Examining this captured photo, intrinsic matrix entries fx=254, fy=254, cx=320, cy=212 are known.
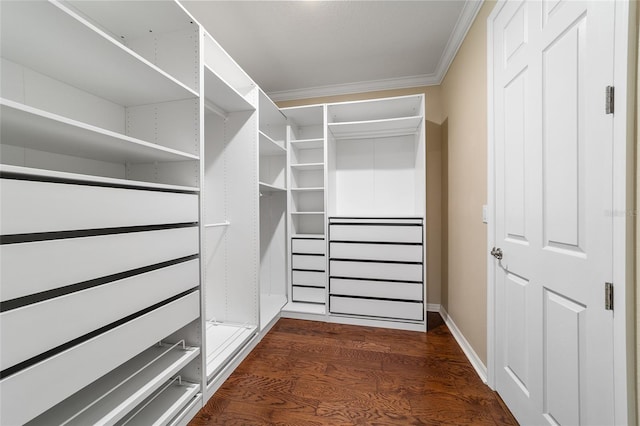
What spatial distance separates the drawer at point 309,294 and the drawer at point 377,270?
316 millimetres

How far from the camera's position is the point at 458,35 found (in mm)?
2059

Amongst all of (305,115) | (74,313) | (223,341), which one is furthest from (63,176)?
(305,115)

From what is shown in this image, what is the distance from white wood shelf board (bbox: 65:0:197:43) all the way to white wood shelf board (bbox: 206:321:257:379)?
204cm

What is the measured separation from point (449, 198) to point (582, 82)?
1.66 m

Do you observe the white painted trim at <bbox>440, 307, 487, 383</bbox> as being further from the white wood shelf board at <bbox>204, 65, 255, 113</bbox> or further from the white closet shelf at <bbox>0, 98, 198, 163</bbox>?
the white wood shelf board at <bbox>204, 65, 255, 113</bbox>

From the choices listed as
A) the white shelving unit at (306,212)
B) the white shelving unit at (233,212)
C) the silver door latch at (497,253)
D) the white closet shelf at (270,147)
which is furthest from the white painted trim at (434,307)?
the white closet shelf at (270,147)

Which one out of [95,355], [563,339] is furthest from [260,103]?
[563,339]

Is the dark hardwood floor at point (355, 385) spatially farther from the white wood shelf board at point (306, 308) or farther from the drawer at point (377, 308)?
the white wood shelf board at point (306, 308)

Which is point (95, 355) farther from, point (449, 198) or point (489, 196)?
point (449, 198)

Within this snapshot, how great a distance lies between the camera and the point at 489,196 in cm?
161

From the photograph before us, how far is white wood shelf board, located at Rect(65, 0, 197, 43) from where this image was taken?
48.0 inches

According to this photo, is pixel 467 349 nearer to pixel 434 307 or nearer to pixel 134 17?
pixel 434 307

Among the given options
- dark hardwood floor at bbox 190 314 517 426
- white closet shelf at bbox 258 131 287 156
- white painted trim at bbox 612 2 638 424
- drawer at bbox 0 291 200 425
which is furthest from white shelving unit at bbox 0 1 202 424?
white painted trim at bbox 612 2 638 424

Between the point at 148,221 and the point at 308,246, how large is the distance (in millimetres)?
1768
